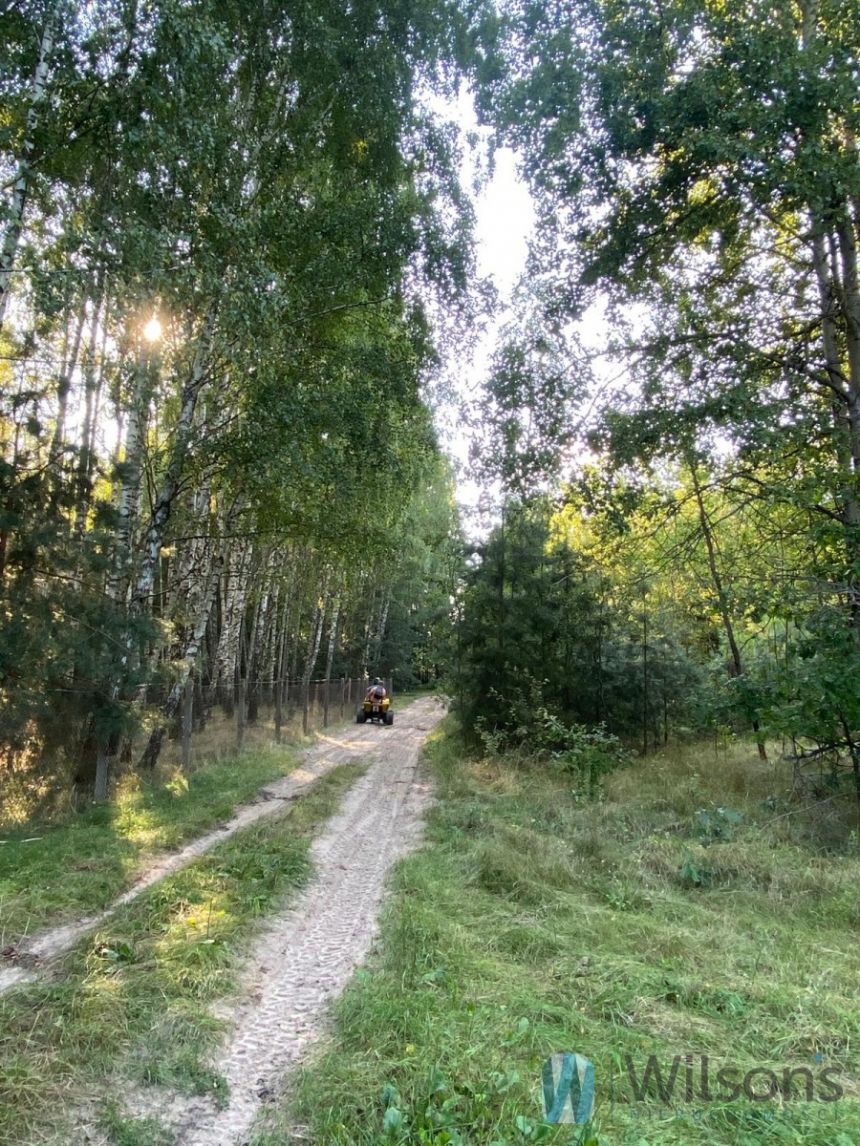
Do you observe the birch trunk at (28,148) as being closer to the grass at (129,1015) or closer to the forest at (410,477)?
the forest at (410,477)

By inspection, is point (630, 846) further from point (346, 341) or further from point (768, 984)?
point (346, 341)

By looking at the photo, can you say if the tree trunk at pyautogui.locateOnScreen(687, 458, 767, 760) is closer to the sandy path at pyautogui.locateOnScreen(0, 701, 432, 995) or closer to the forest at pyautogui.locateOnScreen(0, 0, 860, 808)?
the forest at pyautogui.locateOnScreen(0, 0, 860, 808)

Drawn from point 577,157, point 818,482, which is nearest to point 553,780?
point 818,482

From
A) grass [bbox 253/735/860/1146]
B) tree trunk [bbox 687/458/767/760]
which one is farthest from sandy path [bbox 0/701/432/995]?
tree trunk [bbox 687/458/767/760]

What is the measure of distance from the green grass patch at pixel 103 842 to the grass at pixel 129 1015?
619mm

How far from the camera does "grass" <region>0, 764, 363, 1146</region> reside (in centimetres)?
281

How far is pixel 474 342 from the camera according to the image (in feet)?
40.7

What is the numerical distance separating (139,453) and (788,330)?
10027 millimetres

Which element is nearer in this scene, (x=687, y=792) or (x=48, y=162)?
(x=48, y=162)

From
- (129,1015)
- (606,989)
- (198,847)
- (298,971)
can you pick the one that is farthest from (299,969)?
(198,847)

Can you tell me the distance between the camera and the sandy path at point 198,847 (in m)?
4.25

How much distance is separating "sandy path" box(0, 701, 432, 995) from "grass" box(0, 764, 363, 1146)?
0.24 meters

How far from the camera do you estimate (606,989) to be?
3891mm

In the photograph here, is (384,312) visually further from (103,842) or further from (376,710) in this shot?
(376,710)
